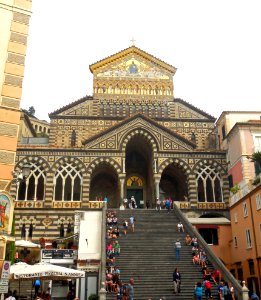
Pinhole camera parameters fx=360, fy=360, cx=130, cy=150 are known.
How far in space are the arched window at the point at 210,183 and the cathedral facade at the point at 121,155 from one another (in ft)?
0.31

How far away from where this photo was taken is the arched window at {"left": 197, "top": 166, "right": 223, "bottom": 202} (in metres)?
34.0

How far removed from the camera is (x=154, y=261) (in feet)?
70.2

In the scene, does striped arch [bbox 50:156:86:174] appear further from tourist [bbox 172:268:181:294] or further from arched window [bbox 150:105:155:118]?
tourist [bbox 172:268:181:294]

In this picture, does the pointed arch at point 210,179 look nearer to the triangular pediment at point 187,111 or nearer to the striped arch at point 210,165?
the striped arch at point 210,165

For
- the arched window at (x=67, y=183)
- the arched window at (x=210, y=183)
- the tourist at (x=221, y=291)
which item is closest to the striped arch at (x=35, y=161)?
the arched window at (x=67, y=183)

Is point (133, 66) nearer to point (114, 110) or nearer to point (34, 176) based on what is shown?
point (114, 110)

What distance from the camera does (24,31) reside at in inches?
577

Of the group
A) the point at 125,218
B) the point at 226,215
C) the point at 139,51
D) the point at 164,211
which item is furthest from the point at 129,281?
the point at 139,51

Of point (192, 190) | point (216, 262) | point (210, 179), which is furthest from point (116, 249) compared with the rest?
point (210, 179)

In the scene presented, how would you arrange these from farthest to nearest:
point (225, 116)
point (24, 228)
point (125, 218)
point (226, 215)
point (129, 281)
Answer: point (225, 116), point (226, 215), point (24, 228), point (125, 218), point (129, 281)

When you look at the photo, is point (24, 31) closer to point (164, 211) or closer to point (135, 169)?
point (164, 211)

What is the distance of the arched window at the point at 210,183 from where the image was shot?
112 ft

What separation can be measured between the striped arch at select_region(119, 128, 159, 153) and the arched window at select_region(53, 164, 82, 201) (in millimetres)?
4946

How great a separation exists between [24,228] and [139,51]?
24080 millimetres
